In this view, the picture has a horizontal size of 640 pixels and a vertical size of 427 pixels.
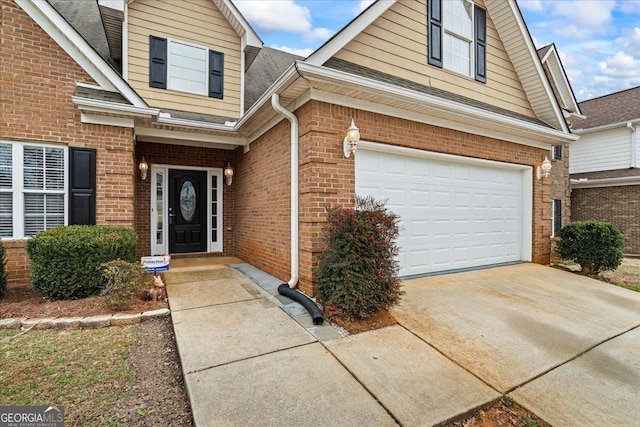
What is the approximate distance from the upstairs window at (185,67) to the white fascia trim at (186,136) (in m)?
1.38

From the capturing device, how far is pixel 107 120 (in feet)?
18.3

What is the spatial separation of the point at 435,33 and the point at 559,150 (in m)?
8.93

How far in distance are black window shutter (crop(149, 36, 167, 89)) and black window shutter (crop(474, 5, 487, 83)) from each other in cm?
715

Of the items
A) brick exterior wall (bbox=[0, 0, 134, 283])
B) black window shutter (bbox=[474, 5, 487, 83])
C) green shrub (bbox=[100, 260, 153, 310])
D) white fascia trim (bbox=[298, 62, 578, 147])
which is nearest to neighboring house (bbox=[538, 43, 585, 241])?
white fascia trim (bbox=[298, 62, 578, 147])

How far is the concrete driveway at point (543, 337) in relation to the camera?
2.59 metres

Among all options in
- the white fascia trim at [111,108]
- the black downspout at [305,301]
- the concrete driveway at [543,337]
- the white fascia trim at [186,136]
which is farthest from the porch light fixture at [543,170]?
the white fascia trim at [111,108]

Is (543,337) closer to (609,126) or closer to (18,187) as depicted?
(18,187)

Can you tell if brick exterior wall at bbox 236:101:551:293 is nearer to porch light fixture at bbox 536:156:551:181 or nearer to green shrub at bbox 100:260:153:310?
porch light fixture at bbox 536:156:551:181

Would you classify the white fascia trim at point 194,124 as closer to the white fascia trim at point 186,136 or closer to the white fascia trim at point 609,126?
the white fascia trim at point 186,136

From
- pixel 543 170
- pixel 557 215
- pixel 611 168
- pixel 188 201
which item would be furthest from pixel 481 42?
pixel 611 168

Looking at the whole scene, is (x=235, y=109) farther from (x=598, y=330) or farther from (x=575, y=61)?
(x=575, y=61)

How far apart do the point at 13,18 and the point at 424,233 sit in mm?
7926

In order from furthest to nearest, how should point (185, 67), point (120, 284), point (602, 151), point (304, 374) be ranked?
1. point (602, 151)
2. point (185, 67)
3. point (120, 284)
4. point (304, 374)

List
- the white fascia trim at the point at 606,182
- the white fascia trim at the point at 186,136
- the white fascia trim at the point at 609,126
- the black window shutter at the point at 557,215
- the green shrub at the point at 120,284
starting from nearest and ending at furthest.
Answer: the green shrub at the point at 120,284, the white fascia trim at the point at 186,136, the white fascia trim at the point at 606,182, the black window shutter at the point at 557,215, the white fascia trim at the point at 609,126
